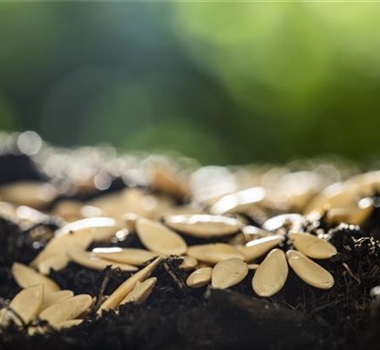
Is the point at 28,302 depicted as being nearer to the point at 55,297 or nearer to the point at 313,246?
the point at 55,297

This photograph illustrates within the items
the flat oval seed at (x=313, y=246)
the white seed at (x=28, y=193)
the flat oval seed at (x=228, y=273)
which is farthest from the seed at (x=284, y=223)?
the white seed at (x=28, y=193)

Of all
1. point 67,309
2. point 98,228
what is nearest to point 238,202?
point 98,228

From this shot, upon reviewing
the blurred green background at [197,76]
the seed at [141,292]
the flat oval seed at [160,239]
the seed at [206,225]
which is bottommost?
the blurred green background at [197,76]

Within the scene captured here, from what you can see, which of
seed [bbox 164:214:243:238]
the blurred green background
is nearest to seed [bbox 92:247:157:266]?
seed [bbox 164:214:243:238]

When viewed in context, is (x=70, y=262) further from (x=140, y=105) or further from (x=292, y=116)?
(x=140, y=105)

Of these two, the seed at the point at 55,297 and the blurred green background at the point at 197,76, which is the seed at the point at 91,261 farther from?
the blurred green background at the point at 197,76

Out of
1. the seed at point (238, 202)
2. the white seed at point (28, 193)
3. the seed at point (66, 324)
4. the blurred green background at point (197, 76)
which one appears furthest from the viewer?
the blurred green background at point (197, 76)

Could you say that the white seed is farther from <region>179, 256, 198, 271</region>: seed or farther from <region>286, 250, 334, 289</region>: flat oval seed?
<region>286, 250, 334, 289</region>: flat oval seed
